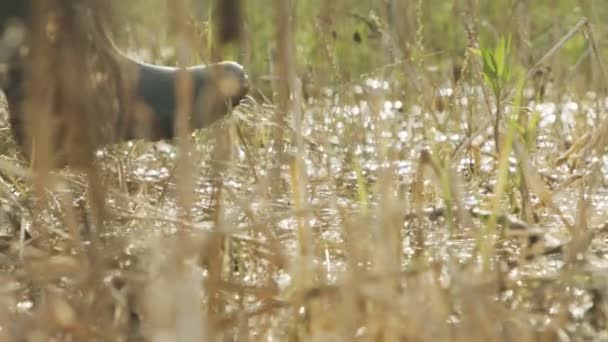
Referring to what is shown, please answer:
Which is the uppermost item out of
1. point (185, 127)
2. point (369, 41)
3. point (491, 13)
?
point (491, 13)

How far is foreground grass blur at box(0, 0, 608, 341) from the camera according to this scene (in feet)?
4.32

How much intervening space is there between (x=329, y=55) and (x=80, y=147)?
1282mm

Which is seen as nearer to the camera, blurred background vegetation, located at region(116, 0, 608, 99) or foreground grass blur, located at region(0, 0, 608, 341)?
foreground grass blur, located at region(0, 0, 608, 341)

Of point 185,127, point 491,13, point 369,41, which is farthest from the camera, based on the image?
point 491,13

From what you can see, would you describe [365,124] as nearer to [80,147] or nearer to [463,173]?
[463,173]

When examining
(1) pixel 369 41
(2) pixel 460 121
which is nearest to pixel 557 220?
(2) pixel 460 121

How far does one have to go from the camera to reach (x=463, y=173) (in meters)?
2.66

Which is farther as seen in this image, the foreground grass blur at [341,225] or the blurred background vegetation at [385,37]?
the blurred background vegetation at [385,37]

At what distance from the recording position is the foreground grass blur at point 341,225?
1317 millimetres

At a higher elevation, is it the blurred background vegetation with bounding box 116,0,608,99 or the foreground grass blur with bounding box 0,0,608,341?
the blurred background vegetation with bounding box 116,0,608,99

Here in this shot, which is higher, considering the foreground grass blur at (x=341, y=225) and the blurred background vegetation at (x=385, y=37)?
the blurred background vegetation at (x=385, y=37)

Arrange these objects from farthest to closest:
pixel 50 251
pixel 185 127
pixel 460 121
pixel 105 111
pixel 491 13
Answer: pixel 491 13 → pixel 460 121 → pixel 50 251 → pixel 105 111 → pixel 185 127

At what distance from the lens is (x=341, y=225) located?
2.07 m

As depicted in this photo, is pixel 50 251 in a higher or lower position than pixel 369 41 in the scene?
lower
